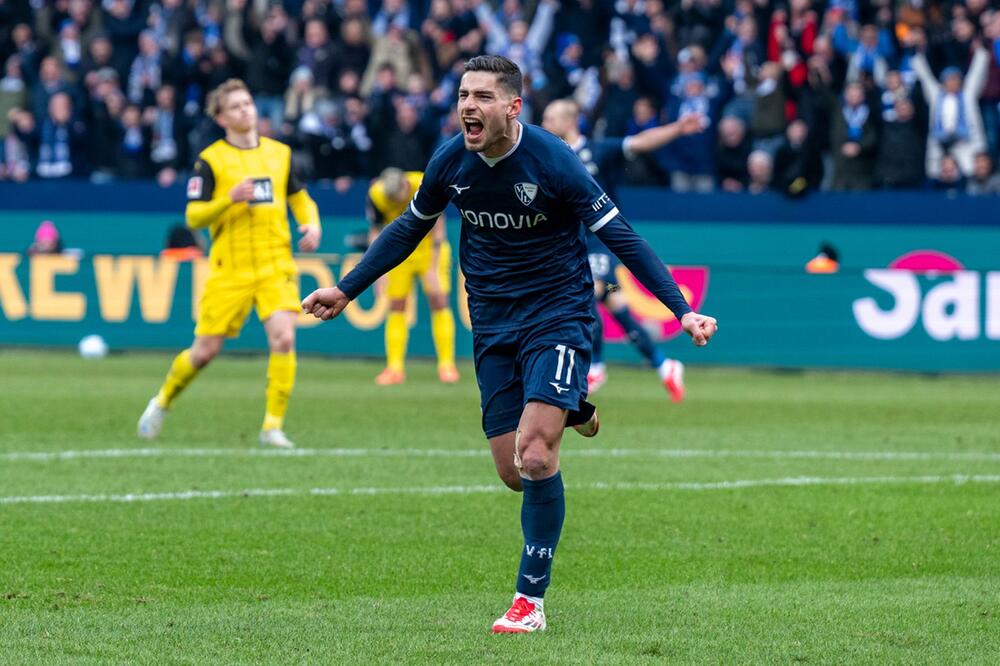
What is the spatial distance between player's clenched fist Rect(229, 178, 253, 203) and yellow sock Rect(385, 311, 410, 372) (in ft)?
19.2

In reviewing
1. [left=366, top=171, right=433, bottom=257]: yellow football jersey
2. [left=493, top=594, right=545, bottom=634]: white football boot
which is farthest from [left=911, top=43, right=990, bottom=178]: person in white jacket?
[left=493, top=594, right=545, bottom=634]: white football boot

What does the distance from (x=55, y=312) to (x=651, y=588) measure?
14.7 meters

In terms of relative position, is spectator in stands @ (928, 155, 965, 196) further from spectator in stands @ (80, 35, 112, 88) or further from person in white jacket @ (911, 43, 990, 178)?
spectator in stands @ (80, 35, 112, 88)

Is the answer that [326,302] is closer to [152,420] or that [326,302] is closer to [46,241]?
[152,420]

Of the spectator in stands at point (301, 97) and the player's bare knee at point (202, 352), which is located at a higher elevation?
the spectator in stands at point (301, 97)

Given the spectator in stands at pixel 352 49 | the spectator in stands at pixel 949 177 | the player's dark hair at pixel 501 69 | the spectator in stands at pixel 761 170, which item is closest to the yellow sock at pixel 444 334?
the spectator in stands at pixel 761 170

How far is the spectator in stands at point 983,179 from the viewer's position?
70.0ft

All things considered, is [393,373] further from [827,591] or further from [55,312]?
[827,591]

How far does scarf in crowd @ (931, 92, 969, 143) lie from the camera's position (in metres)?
21.6

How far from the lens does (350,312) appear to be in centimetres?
2036

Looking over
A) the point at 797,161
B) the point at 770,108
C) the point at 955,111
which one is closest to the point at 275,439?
the point at 797,161

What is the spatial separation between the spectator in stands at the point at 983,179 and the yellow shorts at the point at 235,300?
11325 mm

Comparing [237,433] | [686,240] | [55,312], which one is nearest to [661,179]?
[686,240]

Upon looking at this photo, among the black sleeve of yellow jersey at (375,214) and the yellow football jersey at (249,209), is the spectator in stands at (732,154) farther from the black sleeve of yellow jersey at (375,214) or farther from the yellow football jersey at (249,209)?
the yellow football jersey at (249,209)
